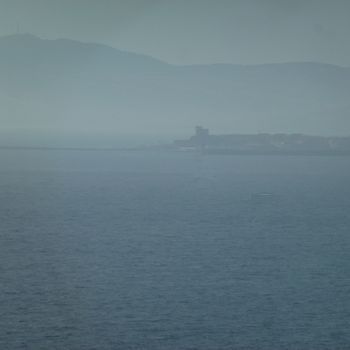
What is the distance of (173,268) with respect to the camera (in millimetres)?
29312

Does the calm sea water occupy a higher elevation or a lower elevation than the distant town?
lower

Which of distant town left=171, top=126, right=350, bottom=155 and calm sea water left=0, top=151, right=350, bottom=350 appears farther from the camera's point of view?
distant town left=171, top=126, right=350, bottom=155

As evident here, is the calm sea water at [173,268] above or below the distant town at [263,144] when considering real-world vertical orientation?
below

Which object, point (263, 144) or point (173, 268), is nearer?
point (173, 268)

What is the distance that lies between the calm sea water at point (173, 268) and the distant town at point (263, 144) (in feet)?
210

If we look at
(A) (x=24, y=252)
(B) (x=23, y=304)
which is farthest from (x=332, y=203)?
(B) (x=23, y=304)

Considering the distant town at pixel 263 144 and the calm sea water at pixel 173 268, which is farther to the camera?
the distant town at pixel 263 144

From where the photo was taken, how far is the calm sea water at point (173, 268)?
68.7ft

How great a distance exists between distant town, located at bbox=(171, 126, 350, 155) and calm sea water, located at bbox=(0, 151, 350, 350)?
63960 mm

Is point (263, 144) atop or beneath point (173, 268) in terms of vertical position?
atop

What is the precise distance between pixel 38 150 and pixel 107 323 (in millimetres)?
100304

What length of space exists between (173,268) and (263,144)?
→ 354 ft

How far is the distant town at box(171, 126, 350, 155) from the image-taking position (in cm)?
12655

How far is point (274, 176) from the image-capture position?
76750 mm
